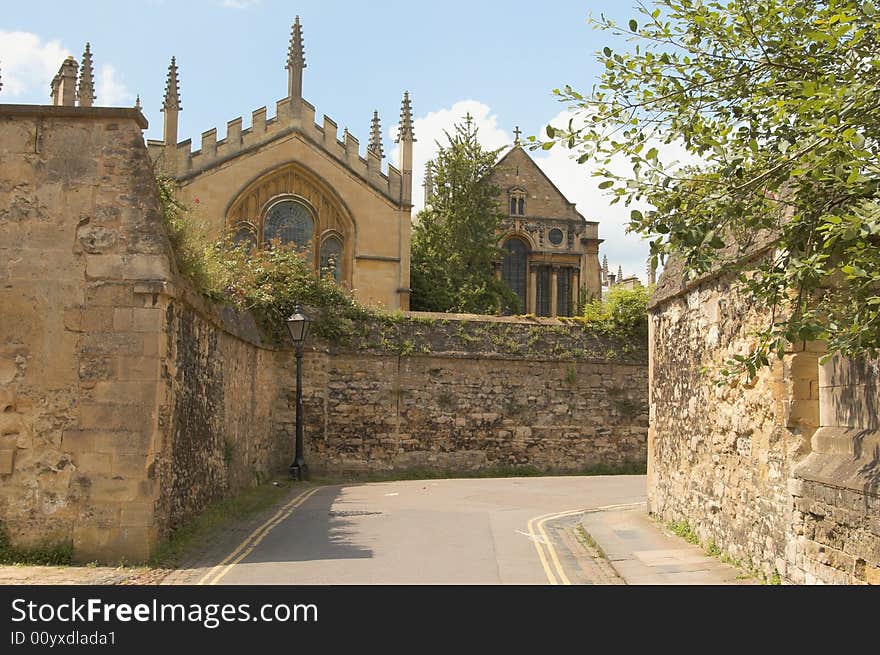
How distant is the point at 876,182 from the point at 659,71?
79.0 inches

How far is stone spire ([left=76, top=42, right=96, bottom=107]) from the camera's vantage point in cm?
3513

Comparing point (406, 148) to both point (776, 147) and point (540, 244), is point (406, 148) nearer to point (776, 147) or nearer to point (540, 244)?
point (540, 244)

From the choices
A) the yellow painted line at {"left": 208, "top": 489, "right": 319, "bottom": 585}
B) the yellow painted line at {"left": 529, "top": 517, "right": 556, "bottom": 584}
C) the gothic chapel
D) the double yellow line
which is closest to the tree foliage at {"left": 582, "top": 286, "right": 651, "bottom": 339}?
the double yellow line

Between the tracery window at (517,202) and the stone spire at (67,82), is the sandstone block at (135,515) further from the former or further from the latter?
the tracery window at (517,202)

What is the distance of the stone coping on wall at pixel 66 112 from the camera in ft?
31.3

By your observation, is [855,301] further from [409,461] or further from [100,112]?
[409,461]

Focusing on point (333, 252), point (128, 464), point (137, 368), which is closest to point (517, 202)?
point (333, 252)

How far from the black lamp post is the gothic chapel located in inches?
694

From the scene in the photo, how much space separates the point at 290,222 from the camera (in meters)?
37.4

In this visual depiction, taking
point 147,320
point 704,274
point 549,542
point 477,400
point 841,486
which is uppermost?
point 704,274

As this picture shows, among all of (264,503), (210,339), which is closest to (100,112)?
(210,339)

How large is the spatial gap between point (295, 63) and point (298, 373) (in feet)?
75.9

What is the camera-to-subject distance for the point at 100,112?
961 centimetres

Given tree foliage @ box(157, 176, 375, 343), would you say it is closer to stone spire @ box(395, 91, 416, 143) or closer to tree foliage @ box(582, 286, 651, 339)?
tree foliage @ box(582, 286, 651, 339)
